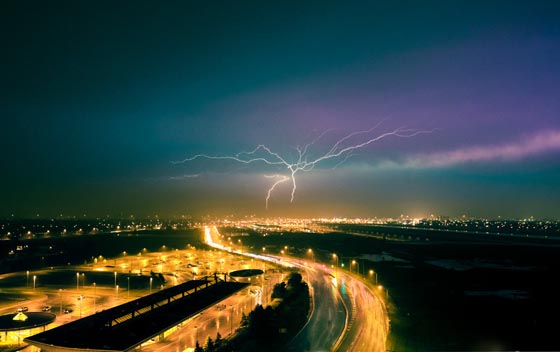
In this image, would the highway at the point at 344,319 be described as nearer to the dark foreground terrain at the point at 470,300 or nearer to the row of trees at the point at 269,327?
the row of trees at the point at 269,327

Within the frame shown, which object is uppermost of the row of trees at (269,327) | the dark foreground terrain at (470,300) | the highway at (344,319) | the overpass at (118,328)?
the overpass at (118,328)

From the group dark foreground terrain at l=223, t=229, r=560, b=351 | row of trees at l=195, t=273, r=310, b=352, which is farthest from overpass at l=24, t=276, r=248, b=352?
dark foreground terrain at l=223, t=229, r=560, b=351

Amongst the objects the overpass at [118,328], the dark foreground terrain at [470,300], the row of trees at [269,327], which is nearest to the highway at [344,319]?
the row of trees at [269,327]

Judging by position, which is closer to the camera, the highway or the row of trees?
the row of trees

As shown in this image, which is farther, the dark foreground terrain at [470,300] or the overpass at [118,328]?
the dark foreground terrain at [470,300]

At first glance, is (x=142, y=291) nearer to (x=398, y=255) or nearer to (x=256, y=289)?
(x=256, y=289)

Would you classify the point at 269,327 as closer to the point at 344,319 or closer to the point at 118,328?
the point at 344,319

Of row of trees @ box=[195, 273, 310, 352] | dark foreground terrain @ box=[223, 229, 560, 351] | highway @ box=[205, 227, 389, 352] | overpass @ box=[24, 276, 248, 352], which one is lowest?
dark foreground terrain @ box=[223, 229, 560, 351]

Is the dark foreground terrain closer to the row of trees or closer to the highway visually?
the highway

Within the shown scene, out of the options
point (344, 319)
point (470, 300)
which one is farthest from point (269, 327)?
point (470, 300)
